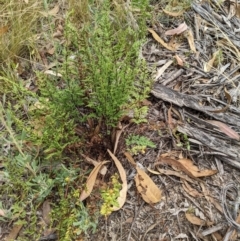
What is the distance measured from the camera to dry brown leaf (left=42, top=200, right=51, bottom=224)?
1.68 meters

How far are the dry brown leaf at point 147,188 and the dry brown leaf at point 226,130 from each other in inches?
15.4

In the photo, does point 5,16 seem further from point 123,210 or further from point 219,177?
point 219,177

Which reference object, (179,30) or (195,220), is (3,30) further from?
(195,220)

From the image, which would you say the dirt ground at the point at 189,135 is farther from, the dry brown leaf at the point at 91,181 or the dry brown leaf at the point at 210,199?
the dry brown leaf at the point at 91,181

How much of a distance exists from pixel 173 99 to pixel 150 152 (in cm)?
28

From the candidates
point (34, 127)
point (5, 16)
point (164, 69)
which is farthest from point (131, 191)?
point (5, 16)

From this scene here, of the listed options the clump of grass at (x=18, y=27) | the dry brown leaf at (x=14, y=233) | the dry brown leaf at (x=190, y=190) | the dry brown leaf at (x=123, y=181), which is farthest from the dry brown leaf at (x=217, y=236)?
the clump of grass at (x=18, y=27)

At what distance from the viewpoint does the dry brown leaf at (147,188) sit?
170cm

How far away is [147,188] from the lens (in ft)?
5.63

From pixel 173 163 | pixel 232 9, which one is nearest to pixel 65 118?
pixel 173 163

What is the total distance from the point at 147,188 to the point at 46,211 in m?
0.41

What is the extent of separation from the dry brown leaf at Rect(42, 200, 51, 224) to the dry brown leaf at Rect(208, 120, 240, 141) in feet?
2.54

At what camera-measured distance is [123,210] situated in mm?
1693

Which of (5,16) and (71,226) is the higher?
(5,16)
